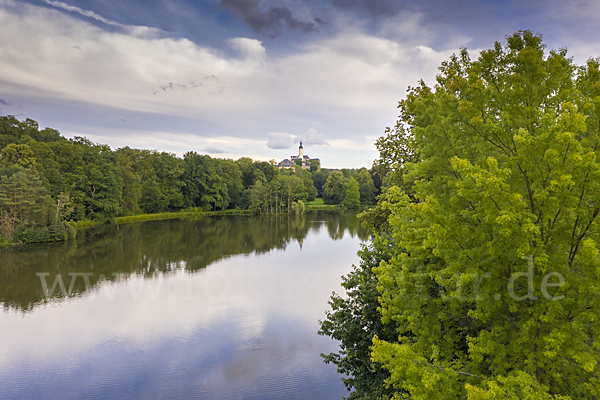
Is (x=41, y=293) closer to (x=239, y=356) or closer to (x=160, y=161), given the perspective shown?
(x=239, y=356)

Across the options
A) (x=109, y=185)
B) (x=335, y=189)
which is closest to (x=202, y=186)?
(x=109, y=185)

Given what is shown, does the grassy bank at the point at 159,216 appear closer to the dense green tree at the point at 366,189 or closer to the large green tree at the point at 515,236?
the dense green tree at the point at 366,189

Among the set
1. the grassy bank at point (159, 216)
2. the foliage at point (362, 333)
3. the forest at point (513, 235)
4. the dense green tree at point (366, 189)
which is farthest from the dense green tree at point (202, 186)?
the forest at point (513, 235)

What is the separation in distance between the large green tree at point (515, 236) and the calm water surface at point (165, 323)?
6.62 metres

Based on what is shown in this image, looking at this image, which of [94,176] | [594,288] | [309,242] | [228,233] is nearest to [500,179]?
[594,288]

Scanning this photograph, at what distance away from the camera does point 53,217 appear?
35.2m

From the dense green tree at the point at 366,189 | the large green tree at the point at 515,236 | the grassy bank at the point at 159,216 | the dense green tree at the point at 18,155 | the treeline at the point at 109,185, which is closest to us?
the large green tree at the point at 515,236

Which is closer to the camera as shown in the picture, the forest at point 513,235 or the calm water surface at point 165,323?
the forest at point 513,235

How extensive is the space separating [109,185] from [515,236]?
5202cm

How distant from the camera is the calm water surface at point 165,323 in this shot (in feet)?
36.8

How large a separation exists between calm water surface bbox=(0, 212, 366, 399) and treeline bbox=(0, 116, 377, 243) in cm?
519

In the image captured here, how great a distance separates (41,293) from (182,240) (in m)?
18.1

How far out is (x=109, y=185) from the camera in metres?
47.8

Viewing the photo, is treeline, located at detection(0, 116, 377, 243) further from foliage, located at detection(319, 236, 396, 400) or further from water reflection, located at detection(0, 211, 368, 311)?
foliage, located at detection(319, 236, 396, 400)
